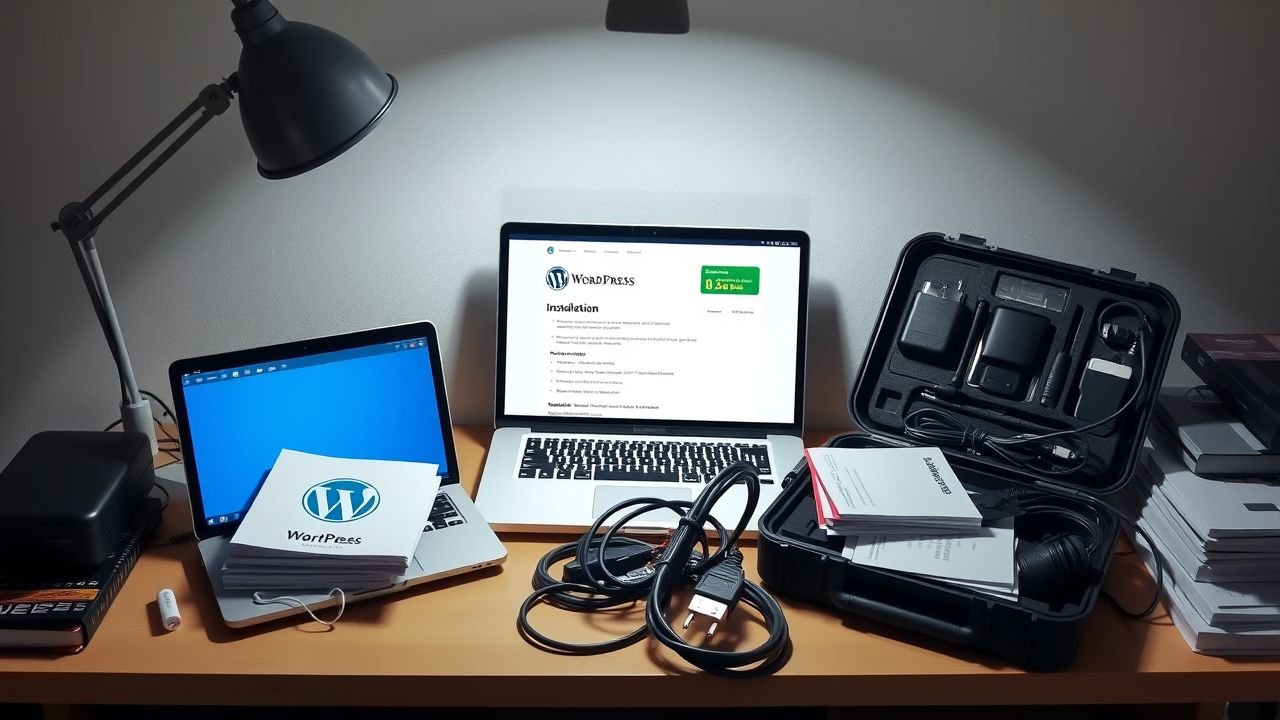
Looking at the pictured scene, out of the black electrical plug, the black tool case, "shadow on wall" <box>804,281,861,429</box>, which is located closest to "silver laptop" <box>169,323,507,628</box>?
the black electrical plug

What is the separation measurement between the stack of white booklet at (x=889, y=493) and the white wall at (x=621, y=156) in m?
0.29

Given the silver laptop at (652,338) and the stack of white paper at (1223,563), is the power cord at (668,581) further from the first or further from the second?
the stack of white paper at (1223,563)

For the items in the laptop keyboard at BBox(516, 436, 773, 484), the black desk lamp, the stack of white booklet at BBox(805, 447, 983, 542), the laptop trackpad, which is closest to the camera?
the black desk lamp

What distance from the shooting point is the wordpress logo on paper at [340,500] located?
1062 mm

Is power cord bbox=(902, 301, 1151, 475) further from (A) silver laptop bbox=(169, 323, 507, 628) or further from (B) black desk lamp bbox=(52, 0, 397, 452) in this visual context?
(B) black desk lamp bbox=(52, 0, 397, 452)

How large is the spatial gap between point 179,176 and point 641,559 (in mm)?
788

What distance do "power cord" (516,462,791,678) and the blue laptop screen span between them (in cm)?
26

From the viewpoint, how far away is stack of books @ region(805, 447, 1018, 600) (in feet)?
3.25

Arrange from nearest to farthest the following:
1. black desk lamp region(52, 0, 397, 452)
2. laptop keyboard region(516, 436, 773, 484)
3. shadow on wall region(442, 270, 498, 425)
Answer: black desk lamp region(52, 0, 397, 452)
laptop keyboard region(516, 436, 773, 484)
shadow on wall region(442, 270, 498, 425)

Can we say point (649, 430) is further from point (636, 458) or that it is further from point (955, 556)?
point (955, 556)

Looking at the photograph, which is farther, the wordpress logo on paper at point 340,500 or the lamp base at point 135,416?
the lamp base at point 135,416

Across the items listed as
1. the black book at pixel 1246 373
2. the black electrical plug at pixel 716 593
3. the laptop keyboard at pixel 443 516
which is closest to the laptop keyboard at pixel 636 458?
the laptop keyboard at pixel 443 516

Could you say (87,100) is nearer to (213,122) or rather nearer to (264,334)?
(213,122)

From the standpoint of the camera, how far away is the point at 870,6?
49.8 inches
